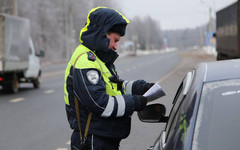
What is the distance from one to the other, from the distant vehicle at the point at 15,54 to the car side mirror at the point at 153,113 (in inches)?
518

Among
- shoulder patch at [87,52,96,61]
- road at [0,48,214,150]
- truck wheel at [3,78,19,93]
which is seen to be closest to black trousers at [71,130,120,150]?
shoulder patch at [87,52,96,61]

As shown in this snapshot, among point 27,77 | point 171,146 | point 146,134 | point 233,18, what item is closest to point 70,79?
point 171,146

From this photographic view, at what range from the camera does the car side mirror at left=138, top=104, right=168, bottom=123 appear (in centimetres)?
348

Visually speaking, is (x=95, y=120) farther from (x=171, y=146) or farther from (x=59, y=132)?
(x=59, y=132)

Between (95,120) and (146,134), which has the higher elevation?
(95,120)

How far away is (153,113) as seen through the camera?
3504mm

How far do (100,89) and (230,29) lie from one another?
18542 millimetres

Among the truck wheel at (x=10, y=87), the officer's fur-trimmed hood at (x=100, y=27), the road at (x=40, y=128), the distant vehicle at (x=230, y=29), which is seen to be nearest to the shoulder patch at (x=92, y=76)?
the officer's fur-trimmed hood at (x=100, y=27)

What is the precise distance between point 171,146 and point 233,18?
1841 cm

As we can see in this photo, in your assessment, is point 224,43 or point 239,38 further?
point 224,43

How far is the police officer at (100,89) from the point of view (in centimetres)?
333

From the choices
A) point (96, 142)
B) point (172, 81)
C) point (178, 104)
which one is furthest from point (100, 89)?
point (172, 81)

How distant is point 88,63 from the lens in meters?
3.37

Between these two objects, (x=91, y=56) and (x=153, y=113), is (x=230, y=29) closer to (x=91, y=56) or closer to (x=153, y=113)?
(x=153, y=113)
